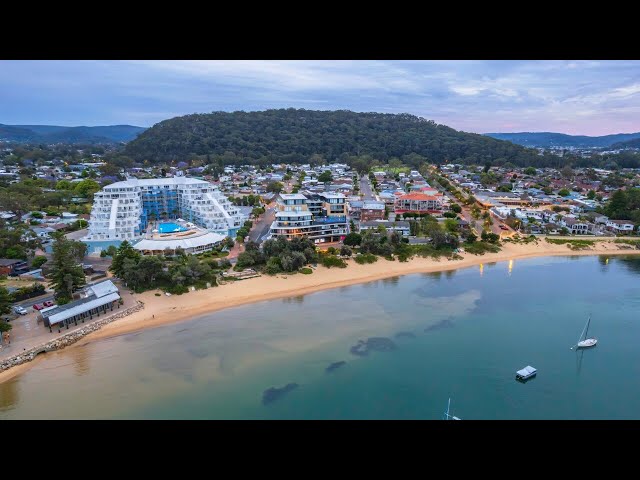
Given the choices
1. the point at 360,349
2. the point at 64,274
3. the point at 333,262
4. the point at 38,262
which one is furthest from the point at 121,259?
the point at 360,349

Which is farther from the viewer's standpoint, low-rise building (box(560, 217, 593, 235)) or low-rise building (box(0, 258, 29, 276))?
low-rise building (box(560, 217, 593, 235))

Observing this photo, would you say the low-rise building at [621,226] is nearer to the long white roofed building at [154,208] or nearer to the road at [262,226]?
the road at [262,226]

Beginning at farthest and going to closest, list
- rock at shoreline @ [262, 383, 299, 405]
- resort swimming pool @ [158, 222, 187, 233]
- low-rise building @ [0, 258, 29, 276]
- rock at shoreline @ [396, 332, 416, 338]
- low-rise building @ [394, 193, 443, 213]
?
low-rise building @ [394, 193, 443, 213] < resort swimming pool @ [158, 222, 187, 233] < low-rise building @ [0, 258, 29, 276] < rock at shoreline @ [396, 332, 416, 338] < rock at shoreline @ [262, 383, 299, 405]

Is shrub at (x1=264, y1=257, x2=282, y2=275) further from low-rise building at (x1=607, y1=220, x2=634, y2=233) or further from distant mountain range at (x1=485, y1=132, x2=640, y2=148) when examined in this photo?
distant mountain range at (x1=485, y1=132, x2=640, y2=148)

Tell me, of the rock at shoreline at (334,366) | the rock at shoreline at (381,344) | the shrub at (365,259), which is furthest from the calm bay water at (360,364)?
the shrub at (365,259)

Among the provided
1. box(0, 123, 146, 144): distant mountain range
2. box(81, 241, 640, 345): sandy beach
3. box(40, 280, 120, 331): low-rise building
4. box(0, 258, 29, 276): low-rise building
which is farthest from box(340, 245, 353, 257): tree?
box(0, 123, 146, 144): distant mountain range
